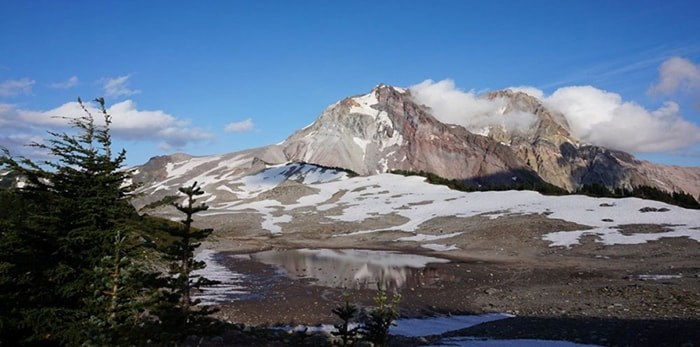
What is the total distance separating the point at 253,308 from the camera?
24.1 metres

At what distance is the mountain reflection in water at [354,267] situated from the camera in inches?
1296

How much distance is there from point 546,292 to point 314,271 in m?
18.3

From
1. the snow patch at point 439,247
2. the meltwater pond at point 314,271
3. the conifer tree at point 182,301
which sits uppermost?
the conifer tree at point 182,301

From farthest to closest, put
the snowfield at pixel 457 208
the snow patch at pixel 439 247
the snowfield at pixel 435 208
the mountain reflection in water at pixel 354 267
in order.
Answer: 1. the snow patch at pixel 439 247
2. the snowfield at pixel 435 208
3. the snowfield at pixel 457 208
4. the mountain reflection in water at pixel 354 267

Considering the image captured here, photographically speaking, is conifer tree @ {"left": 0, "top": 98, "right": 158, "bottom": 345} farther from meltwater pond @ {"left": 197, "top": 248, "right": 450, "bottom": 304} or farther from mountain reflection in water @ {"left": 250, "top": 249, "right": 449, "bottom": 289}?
mountain reflection in water @ {"left": 250, "top": 249, "right": 449, "bottom": 289}

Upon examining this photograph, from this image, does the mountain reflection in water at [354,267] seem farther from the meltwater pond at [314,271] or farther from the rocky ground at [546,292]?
the rocky ground at [546,292]

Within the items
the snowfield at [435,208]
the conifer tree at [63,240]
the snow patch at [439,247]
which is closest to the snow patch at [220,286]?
the conifer tree at [63,240]

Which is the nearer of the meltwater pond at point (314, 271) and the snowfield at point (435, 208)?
the meltwater pond at point (314, 271)

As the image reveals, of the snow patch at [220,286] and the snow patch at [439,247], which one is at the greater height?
the snow patch at [439,247]

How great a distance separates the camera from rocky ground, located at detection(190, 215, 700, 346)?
1783 cm

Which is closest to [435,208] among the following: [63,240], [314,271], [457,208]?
[457,208]

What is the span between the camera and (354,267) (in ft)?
133

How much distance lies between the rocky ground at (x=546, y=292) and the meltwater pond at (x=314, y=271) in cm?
53

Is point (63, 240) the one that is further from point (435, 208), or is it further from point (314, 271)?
point (435, 208)
